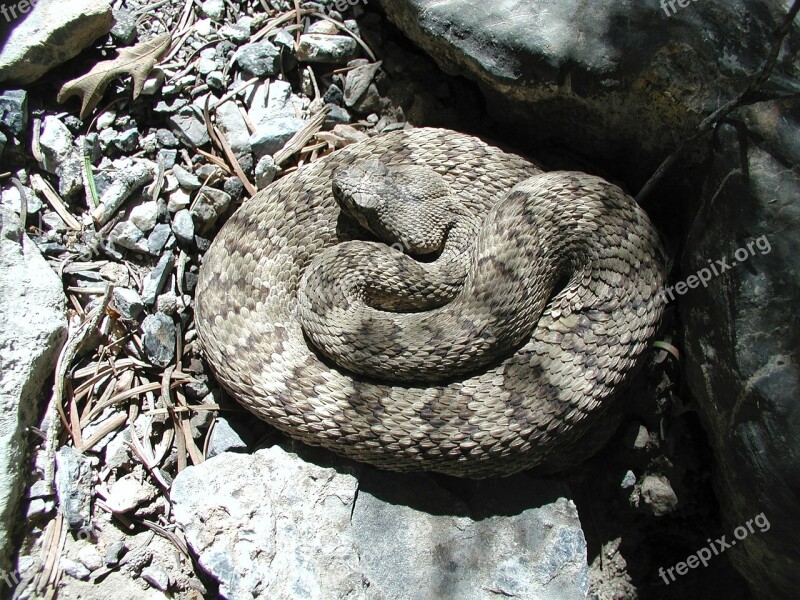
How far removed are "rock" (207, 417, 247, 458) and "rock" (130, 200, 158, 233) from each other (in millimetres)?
1293

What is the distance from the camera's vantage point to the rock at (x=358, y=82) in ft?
15.6

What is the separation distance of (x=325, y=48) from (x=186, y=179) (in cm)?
131

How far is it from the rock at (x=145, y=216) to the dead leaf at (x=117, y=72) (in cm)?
70

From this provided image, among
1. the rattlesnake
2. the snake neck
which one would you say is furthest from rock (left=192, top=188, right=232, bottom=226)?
the snake neck

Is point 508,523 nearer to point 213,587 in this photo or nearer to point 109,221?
point 213,587

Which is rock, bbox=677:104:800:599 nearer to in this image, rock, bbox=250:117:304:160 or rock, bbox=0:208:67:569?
rock, bbox=250:117:304:160

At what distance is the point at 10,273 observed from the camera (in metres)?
3.85

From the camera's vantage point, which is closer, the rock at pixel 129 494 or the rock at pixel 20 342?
the rock at pixel 20 342

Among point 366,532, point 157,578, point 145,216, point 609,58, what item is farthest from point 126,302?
point 609,58

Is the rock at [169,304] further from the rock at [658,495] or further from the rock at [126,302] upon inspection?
the rock at [658,495]

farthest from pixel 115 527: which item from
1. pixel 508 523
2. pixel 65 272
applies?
pixel 508 523

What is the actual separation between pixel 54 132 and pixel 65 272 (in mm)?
870

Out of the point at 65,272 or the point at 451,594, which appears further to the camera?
the point at 65,272

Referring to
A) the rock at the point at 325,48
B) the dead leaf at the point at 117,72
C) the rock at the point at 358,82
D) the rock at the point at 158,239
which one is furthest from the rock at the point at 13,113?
the rock at the point at 358,82
